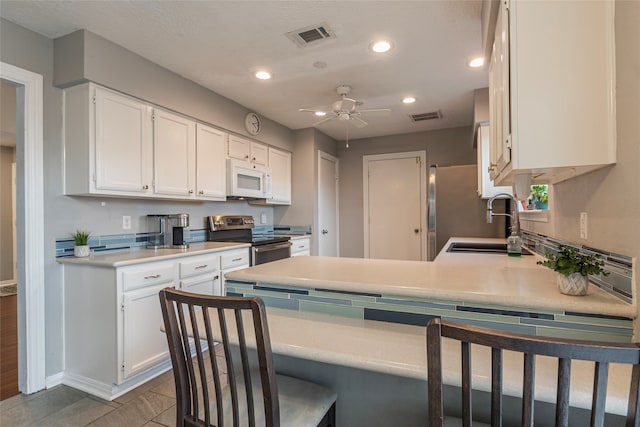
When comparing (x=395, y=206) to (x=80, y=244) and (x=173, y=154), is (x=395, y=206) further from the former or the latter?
(x=80, y=244)

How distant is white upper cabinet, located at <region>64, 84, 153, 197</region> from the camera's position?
7.43 feet

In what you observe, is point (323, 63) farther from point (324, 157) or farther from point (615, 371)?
point (615, 371)

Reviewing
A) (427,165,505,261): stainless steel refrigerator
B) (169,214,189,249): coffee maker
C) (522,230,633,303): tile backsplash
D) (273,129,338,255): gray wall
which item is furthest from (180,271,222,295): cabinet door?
(522,230,633,303): tile backsplash

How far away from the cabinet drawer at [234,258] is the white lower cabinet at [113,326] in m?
0.57

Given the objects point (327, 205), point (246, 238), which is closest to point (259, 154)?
point (246, 238)

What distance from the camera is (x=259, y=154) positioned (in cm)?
407

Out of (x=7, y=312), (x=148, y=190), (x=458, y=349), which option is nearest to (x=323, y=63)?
(x=148, y=190)

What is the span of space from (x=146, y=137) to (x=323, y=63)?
159cm

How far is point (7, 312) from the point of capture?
358cm

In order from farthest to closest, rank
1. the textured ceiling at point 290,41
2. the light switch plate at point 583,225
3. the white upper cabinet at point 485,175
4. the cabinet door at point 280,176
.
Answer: the cabinet door at point 280,176, the white upper cabinet at point 485,175, the textured ceiling at point 290,41, the light switch plate at point 583,225

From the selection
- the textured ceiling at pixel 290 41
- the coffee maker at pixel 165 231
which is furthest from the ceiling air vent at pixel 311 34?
the coffee maker at pixel 165 231

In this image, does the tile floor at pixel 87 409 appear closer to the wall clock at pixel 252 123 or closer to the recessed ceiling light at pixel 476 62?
the wall clock at pixel 252 123

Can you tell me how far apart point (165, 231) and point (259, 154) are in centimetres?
157

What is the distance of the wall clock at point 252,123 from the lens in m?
3.82
